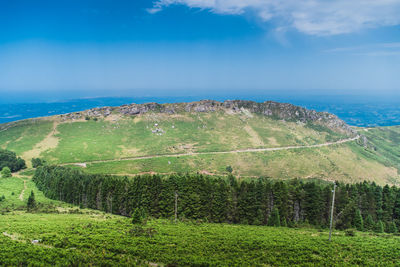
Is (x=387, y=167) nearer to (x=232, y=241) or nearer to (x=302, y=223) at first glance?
(x=302, y=223)

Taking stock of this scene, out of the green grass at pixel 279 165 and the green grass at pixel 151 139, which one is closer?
the green grass at pixel 279 165

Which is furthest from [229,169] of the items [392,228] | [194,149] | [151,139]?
[392,228]

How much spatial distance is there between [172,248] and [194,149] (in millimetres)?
135172

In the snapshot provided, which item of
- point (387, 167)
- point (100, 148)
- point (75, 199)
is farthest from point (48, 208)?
point (387, 167)

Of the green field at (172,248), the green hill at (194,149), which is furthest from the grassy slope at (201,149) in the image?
the green field at (172,248)

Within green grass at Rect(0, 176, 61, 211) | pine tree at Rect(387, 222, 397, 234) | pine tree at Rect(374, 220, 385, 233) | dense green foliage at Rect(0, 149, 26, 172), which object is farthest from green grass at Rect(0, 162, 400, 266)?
dense green foliage at Rect(0, 149, 26, 172)

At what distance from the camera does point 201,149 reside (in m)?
169

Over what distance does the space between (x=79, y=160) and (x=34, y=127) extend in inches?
2666

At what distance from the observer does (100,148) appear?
539 ft

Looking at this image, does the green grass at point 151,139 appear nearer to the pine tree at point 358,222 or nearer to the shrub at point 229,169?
the shrub at point 229,169

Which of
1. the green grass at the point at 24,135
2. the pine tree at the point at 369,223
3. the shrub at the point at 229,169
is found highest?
the green grass at the point at 24,135

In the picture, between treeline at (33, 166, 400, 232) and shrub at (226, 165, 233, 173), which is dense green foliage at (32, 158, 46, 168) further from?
shrub at (226, 165, 233, 173)

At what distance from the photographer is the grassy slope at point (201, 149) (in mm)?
143000

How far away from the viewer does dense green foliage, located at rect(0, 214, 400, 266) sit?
29047 mm
